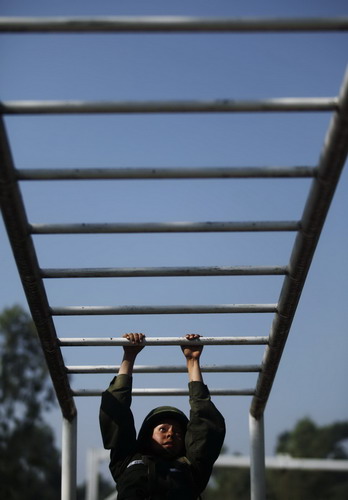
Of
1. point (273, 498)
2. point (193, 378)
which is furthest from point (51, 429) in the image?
point (193, 378)

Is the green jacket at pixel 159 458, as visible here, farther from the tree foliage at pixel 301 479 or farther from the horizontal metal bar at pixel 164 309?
the tree foliage at pixel 301 479

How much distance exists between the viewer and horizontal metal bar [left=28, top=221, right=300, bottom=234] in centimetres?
308

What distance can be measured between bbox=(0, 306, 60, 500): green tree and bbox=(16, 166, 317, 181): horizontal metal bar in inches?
862

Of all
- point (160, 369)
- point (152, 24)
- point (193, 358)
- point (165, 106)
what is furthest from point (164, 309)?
point (152, 24)

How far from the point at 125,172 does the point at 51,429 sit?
76.0ft

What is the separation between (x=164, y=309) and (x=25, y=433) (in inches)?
861

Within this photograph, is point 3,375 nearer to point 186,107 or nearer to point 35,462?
point 35,462

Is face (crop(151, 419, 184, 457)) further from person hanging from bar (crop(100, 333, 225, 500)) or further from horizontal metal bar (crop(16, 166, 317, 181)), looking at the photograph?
horizontal metal bar (crop(16, 166, 317, 181))

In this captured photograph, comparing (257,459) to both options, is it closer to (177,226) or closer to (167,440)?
(167,440)

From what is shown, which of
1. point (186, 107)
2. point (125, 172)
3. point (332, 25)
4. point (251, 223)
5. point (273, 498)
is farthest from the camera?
point (273, 498)

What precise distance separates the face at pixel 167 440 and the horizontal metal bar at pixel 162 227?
1.00 metres

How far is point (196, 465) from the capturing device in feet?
11.7

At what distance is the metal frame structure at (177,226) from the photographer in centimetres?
250

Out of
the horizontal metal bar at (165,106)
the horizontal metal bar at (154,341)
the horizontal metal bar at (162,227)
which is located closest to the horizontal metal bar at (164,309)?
the horizontal metal bar at (154,341)
